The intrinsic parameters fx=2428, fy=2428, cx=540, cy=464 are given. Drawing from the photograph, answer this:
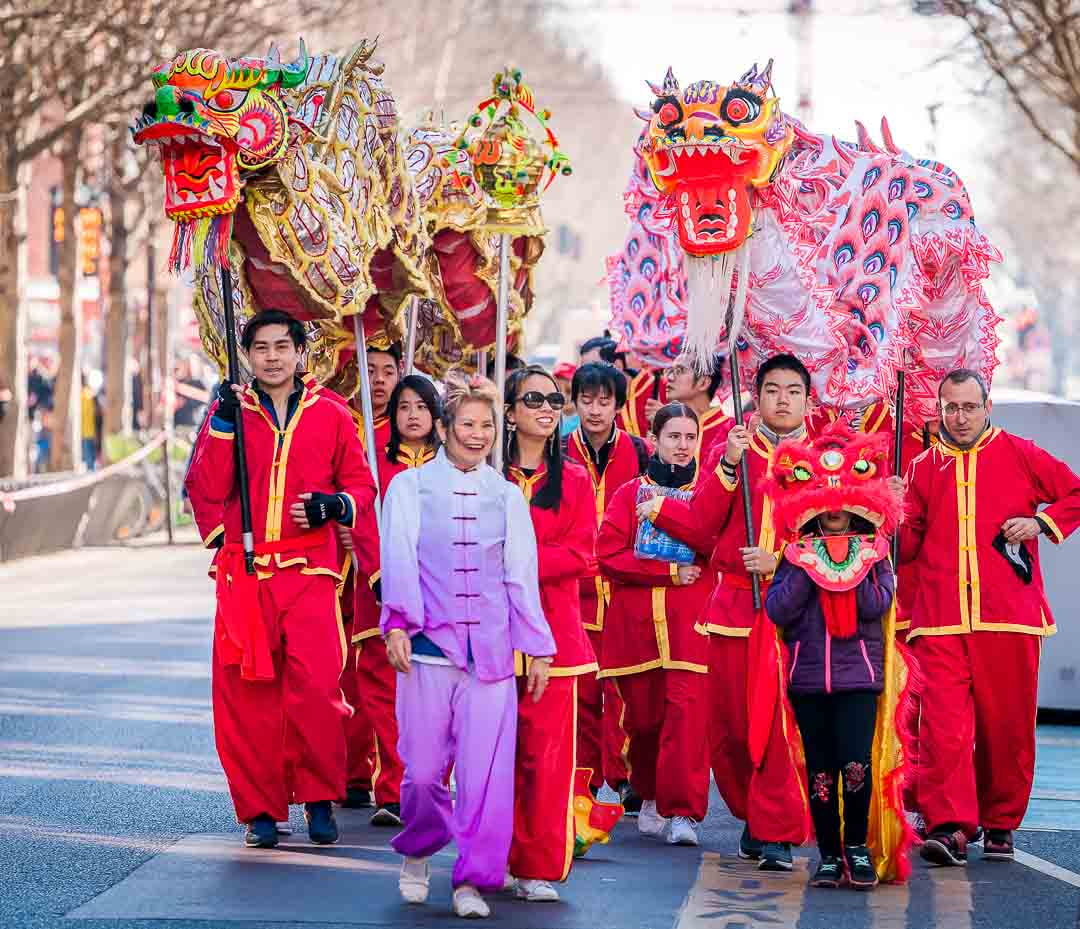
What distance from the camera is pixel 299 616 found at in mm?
9133

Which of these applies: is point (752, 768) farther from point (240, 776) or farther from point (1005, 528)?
point (240, 776)

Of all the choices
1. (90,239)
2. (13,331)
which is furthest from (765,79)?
(90,239)

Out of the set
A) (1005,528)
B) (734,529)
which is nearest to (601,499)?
(734,529)

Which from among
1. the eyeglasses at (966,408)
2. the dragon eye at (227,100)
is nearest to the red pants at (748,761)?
the eyeglasses at (966,408)

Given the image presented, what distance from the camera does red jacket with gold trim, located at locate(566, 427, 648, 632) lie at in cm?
1038

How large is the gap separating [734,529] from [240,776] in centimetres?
209

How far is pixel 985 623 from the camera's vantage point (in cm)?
930

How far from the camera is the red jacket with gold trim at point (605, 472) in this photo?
408 inches

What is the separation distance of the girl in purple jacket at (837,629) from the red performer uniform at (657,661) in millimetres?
1224

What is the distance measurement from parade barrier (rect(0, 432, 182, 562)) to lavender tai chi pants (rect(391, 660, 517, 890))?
15.6 metres

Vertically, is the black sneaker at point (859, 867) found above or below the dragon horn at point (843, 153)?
below

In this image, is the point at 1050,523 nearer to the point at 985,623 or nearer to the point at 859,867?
the point at 985,623

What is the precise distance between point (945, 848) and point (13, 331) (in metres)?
19.6

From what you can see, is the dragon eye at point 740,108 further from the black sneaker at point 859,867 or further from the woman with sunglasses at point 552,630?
the black sneaker at point 859,867
